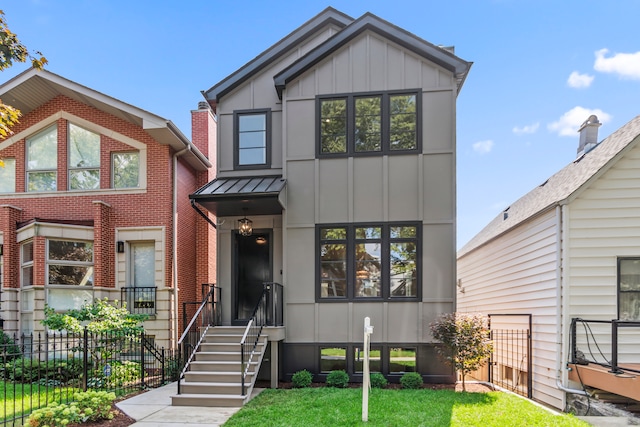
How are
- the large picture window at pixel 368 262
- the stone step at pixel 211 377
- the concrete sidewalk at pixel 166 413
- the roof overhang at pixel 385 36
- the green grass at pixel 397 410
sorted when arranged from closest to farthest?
1. the green grass at pixel 397 410
2. the concrete sidewalk at pixel 166 413
3. the stone step at pixel 211 377
4. the large picture window at pixel 368 262
5. the roof overhang at pixel 385 36

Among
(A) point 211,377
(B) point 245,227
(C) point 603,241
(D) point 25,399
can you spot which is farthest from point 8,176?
(C) point 603,241

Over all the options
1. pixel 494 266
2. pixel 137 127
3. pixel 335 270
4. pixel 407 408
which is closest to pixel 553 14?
pixel 494 266

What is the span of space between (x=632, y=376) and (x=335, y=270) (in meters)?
5.36

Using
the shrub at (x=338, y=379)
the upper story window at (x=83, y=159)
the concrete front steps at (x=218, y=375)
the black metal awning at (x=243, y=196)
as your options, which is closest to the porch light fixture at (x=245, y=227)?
the black metal awning at (x=243, y=196)

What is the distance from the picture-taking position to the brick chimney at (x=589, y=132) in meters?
11.9

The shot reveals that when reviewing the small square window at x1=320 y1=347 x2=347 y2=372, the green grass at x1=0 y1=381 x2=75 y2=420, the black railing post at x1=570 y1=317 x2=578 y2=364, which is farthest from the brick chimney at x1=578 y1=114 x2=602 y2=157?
the green grass at x1=0 y1=381 x2=75 y2=420

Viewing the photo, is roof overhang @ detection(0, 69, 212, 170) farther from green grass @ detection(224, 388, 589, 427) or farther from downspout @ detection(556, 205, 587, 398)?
downspout @ detection(556, 205, 587, 398)

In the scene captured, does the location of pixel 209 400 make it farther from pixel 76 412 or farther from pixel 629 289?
pixel 629 289

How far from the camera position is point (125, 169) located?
452 inches

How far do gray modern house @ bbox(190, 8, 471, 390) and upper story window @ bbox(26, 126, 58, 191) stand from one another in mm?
5778

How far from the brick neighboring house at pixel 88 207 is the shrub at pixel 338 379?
4.87m

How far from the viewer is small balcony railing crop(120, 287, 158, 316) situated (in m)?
10.8

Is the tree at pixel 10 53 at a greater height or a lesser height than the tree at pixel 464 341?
greater

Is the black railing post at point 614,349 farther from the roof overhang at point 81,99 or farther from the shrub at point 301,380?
the roof overhang at point 81,99
